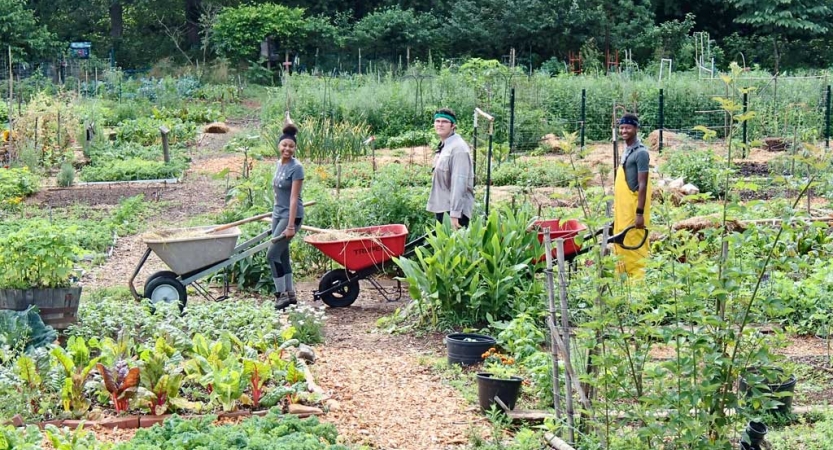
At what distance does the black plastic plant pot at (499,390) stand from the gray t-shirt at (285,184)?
9.97ft

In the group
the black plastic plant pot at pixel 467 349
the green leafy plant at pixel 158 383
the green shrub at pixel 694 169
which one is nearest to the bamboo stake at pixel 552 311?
the black plastic plant pot at pixel 467 349

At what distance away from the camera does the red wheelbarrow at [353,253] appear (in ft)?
28.1

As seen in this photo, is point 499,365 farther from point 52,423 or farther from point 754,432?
point 52,423

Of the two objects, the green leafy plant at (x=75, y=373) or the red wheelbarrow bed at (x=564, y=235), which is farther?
the red wheelbarrow bed at (x=564, y=235)

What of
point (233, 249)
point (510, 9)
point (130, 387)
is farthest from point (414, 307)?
point (510, 9)

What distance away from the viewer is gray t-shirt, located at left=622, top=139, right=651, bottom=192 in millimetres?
7848

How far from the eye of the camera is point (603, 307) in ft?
15.9

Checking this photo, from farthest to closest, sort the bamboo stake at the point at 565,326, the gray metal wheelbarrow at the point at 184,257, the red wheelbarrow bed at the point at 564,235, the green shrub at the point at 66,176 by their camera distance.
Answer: the green shrub at the point at 66,176, the gray metal wheelbarrow at the point at 184,257, the red wheelbarrow bed at the point at 564,235, the bamboo stake at the point at 565,326

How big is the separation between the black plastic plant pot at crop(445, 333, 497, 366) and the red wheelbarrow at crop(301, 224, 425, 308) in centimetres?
153

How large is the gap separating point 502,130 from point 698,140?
4.02m

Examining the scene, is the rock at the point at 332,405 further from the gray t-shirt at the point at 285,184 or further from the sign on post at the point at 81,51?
the sign on post at the point at 81,51

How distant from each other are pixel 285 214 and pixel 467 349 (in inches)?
92.2

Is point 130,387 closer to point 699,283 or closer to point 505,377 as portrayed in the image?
point 505,377

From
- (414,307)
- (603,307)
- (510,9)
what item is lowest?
(414,307)
